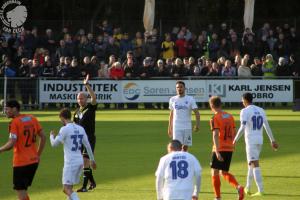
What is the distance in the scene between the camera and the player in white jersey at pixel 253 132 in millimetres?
17656

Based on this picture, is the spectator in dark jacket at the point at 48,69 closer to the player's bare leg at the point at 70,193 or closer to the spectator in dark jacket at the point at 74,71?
the spectator in dark jacket at the point at 74,71

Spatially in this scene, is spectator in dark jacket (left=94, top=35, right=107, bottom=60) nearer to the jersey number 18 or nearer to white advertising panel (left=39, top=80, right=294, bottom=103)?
white advertising panel (left=39, top=80, right=294, bottom=103)

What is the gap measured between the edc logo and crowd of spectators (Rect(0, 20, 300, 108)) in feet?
1.35

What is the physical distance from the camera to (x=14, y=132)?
14891 mm

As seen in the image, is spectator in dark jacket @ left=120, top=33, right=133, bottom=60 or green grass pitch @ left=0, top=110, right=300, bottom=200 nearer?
green grass pitch @ left=0, top=110, right=300, bottom=200

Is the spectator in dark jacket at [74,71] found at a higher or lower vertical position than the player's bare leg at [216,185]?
higher

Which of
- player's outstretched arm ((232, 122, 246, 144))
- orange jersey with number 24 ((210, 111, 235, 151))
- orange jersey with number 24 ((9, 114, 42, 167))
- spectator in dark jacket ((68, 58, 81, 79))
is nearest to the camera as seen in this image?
orange jersey with number 24 ((9, 114, 42, 167))

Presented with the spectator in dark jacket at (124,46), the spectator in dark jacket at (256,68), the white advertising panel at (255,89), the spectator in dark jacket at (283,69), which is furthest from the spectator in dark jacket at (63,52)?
the spectator in dark jacket at (283,69)

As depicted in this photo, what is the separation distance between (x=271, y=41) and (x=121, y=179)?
25.2 metres

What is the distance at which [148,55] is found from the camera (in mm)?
42750

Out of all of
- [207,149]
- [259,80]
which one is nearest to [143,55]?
[259,80]

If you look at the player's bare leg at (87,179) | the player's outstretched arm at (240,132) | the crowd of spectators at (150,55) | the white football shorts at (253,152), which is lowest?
the player's bare leg at (87,179)

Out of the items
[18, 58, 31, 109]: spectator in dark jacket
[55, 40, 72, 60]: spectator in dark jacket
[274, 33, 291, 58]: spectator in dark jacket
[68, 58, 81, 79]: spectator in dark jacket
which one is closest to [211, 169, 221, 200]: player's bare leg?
[68, 58, 81, 79]: spectator in dark jacket

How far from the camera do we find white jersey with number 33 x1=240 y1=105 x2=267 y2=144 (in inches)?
698
